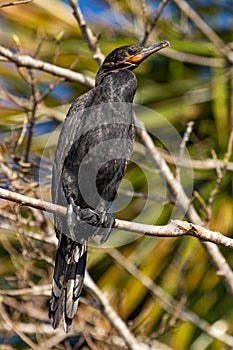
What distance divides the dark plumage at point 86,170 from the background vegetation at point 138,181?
39 cm

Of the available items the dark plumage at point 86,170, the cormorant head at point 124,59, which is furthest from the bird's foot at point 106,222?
the cormorant head at point 124,59

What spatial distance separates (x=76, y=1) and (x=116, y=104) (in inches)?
23.6

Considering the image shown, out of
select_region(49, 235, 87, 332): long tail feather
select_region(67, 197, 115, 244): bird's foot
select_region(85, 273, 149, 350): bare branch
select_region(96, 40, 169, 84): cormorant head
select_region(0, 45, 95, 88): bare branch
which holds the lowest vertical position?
select_region(85, 273, 149, 350): bare branch

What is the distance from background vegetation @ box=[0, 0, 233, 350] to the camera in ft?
13.9

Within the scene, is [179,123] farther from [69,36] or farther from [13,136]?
[13,136]

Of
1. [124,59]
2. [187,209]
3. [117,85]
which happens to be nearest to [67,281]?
[187,209]

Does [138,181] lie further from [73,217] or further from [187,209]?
[73,217]

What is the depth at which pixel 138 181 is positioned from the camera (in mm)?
5066

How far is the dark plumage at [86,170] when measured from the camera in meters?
3.38

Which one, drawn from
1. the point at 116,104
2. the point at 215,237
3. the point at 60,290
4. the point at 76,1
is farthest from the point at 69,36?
the point at 215,237

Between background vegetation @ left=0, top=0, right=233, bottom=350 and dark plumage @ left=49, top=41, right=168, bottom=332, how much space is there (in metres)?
0.39

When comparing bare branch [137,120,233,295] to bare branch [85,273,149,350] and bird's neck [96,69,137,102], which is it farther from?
bare branch [85,273,149,350]

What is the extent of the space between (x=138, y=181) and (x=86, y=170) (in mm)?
1625

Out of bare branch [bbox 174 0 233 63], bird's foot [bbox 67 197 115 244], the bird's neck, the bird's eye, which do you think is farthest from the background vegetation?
bird's foot [bbox 67 197 115 244]
